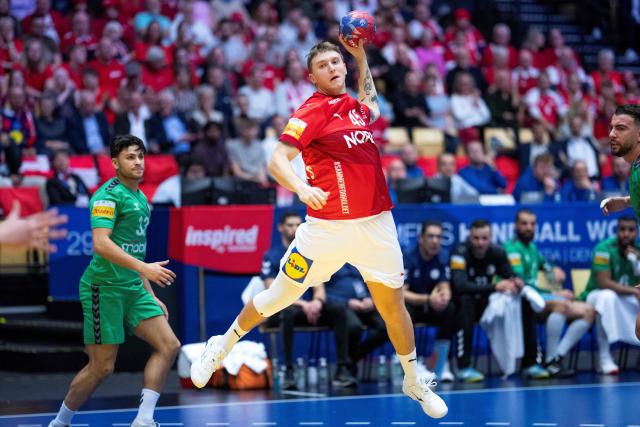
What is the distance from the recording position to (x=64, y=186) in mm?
12852

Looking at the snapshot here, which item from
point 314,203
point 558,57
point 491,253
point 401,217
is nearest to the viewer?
point 314,203

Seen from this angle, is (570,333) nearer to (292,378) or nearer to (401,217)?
(401,217)

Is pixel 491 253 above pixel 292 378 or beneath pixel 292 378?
above

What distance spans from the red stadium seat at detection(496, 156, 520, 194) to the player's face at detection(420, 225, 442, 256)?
5244 millimetres

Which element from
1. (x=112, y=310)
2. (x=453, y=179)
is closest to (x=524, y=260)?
(x=453, y=179)

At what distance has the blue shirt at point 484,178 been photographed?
15070mm

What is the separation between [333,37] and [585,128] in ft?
13.7

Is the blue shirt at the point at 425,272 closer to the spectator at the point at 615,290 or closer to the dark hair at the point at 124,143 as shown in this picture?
the spectator at the point at 615,290

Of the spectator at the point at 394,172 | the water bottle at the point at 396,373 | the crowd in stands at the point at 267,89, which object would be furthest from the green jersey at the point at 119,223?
the spectator at the point at 394,172

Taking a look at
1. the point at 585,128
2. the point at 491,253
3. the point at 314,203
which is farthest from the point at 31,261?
the point at 585,128

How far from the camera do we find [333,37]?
17.8m

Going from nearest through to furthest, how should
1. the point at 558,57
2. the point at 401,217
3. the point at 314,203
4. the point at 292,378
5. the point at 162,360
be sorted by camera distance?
the point at 314,203 < the point at 162,360 < the point at 292,378 < the point at 401,217 < the point at 558,57

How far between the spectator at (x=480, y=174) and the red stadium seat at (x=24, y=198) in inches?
219

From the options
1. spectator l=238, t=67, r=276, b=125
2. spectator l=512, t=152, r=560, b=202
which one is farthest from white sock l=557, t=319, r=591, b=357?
spectator l=238, t=67, r=276, b=125
